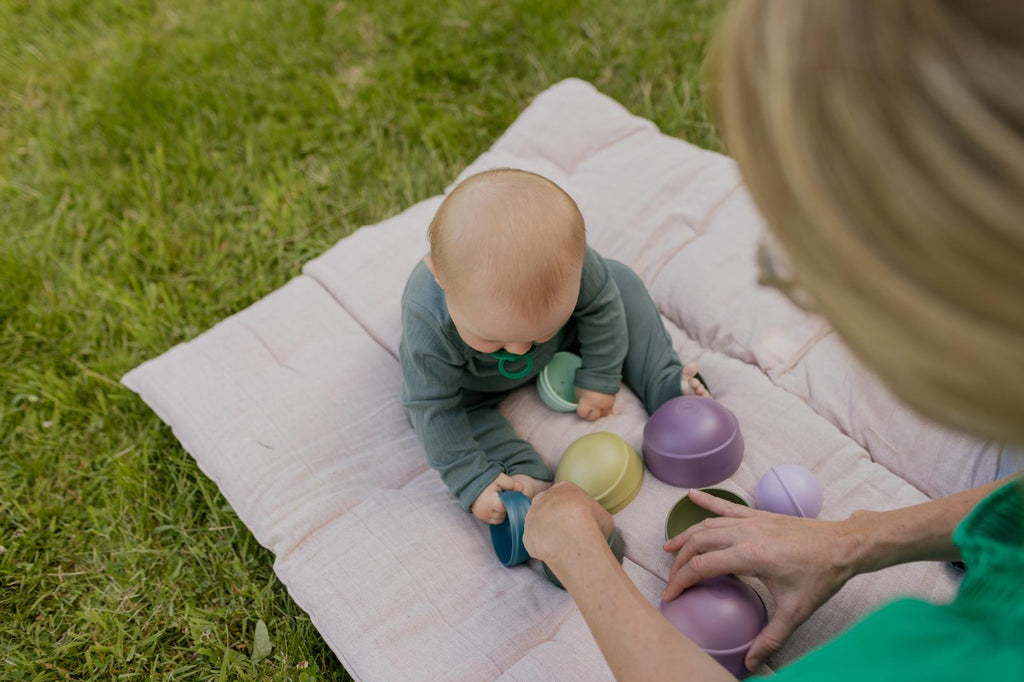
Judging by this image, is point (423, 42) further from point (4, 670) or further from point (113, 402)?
point (4, 670)

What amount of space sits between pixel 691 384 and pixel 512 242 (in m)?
0.78

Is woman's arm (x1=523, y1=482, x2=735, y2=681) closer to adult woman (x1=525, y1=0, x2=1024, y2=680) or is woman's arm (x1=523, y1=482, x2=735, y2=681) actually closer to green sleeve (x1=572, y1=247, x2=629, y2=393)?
adult woman (x1=525, y1=0, x2=1024, y2=680)

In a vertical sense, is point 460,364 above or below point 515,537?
above

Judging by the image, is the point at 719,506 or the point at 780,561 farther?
the point at 719,506

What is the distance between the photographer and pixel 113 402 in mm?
2643

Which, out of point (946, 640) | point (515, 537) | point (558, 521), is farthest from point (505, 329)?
point (946, 640)

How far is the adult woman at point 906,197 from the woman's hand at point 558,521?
2.05 feet

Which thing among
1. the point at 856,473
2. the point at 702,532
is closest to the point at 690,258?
the point at 856,473

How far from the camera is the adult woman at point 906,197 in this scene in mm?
729

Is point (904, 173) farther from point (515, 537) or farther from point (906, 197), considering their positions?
point (515, 537)

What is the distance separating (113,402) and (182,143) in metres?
1.18

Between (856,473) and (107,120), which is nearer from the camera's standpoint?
(856,473)

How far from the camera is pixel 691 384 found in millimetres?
2211

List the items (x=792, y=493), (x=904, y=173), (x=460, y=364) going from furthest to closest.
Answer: (x=460, y=364)
(x=792, y=493)
(x=904, y=173)
